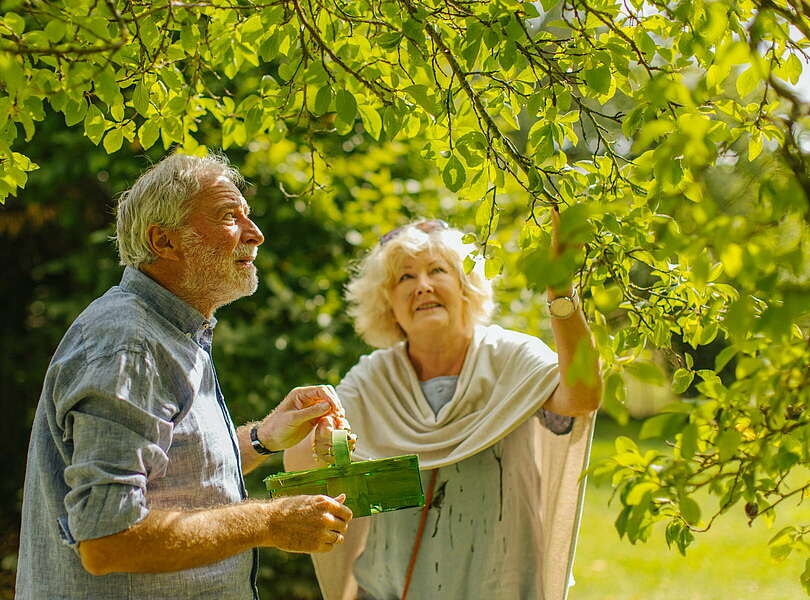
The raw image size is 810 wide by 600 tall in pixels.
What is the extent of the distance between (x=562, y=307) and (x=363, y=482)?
0.64 m

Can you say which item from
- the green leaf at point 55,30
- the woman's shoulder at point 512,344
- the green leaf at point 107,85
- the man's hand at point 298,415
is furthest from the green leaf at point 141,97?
the woman's shoulder at point 512,344

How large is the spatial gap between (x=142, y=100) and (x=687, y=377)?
4.42 ft

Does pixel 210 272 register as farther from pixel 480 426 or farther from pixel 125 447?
pixel 480 426

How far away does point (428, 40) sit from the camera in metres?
2.02

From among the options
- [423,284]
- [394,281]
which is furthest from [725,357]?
[394,281]

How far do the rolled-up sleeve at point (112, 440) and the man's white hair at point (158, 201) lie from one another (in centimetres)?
37

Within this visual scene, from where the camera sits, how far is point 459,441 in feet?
8.16

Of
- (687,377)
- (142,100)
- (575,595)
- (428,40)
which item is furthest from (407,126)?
(575,595)

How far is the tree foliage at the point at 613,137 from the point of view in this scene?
3.62 feet

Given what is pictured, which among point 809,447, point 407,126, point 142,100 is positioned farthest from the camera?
point 407,126

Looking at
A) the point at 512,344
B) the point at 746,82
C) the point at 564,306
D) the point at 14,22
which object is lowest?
the point at 512,344

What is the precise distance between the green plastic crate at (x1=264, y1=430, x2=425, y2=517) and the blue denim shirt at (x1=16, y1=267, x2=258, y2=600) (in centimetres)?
15

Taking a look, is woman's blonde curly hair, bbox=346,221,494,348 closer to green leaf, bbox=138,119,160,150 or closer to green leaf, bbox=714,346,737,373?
green leaf, bbox=138,119,160,150

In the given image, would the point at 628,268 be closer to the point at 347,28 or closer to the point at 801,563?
the point at 347,28
